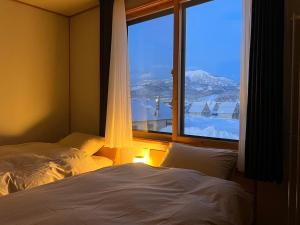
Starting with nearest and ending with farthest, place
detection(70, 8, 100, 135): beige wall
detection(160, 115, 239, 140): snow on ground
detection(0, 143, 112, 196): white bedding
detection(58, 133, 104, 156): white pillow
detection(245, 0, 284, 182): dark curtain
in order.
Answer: detection(245, 0, 284, 182): dark curtain
detection(0, 143, 112, 196): white bedding
detection(160, 115, 239, 140): snow on ground
detection(58, 133, 104, 156): white pillow
detection(70, 8, 100, 135): beige wall

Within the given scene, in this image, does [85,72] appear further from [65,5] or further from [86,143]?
[86,143]

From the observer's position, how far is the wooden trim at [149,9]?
9.25ft

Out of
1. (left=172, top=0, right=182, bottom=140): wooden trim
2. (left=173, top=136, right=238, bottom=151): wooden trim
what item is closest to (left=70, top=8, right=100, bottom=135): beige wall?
(left=172, top=0, right=182, bottom=140): wooden trim

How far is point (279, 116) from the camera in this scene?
6.05 feet

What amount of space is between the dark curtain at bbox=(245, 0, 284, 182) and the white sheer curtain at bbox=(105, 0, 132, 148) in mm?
1467

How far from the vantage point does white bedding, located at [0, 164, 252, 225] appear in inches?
46.2

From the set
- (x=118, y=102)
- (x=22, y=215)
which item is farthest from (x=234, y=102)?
(x=22, y=215)

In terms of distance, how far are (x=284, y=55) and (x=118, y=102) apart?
180cm

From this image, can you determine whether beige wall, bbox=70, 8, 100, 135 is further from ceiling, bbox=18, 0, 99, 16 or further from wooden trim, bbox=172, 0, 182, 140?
wooden trim, bbox=172, 0, 182, 140

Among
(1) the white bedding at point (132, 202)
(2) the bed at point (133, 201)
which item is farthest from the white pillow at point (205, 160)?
(1) the white bedding at point (132, 202)

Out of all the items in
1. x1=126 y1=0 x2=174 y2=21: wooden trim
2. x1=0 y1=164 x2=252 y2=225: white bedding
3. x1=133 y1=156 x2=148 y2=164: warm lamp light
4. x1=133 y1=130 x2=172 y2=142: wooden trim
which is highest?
x1=126 y1=0 x2=174 y2=21: wooden trim

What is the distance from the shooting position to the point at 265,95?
6.17ft

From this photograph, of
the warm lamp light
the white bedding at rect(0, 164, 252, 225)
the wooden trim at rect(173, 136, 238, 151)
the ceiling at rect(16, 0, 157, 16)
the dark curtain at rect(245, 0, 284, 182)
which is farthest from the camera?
the ceiling at rect(16, 0, 157, 16)

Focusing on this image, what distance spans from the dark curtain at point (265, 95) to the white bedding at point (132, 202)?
1.05ft
